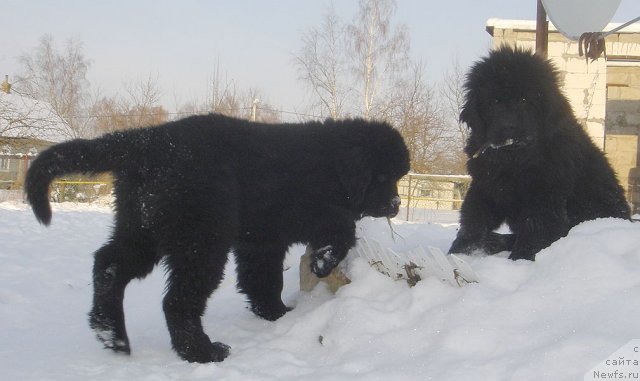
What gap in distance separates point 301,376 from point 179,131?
1535 millimetres

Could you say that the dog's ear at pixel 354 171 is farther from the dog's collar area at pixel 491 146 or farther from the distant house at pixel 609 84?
the distant house at pixel 609 84

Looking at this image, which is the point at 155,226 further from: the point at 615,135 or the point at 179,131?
the point at 615,135

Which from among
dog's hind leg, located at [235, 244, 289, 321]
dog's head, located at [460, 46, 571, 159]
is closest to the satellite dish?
dog's head, located at [460, 46, 571, 159]

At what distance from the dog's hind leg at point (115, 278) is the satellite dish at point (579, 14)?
3839mm

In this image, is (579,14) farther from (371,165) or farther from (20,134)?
(20,134)

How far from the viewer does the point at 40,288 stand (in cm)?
505

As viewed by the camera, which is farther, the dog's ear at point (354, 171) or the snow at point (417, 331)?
the dog's ear at point (354, 171)

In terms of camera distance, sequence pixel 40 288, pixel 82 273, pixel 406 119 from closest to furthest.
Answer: pixel 40 288, pixel 82 273, pixel 406 119

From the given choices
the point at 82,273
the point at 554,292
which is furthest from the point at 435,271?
the point at 82,273

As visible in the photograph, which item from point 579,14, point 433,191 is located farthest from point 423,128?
point 579,14

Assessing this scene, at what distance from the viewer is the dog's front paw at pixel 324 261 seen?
350 centimetres

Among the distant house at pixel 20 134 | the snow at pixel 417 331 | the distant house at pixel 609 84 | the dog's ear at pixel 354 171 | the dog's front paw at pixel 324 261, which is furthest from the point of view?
the distant house at pixel 20 134

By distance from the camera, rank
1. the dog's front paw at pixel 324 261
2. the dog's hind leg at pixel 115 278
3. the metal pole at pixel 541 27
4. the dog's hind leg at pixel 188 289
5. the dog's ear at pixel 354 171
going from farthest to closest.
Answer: the metal pole at pixel 541 27, the dog's ear at pixel 354 171, the dog's front paw at pixel 324 261, the dog's hind leg at pixel 115 278, the dog's hind leg at pixel 188 289

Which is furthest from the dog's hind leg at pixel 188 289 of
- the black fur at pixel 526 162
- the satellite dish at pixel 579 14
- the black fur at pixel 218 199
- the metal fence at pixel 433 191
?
the metal fence at pixel 433 191
